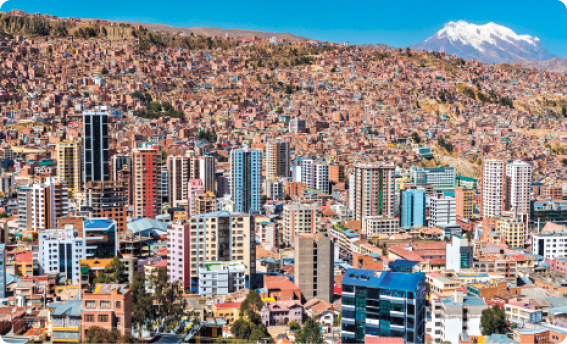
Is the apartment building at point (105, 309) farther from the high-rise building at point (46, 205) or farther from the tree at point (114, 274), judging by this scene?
the high-rise building at point (46, 205)

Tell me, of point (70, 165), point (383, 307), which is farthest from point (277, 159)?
point (383, 307)

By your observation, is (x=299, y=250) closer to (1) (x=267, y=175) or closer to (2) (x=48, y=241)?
(2) (x=48, y=241)

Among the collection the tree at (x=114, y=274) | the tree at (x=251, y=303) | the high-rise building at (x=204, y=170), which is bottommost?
the tree at (x=251, y=303)

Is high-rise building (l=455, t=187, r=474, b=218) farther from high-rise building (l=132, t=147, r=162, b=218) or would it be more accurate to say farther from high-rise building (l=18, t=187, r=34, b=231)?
high-rise building (l=18, t=187, r=34, b=231)

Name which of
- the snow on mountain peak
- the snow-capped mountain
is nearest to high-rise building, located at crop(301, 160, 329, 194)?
the snow on mountain peak

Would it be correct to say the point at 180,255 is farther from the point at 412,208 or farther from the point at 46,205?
the point at 412,208

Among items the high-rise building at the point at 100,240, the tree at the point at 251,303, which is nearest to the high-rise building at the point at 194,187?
the high-rise building at the point at 100,240
